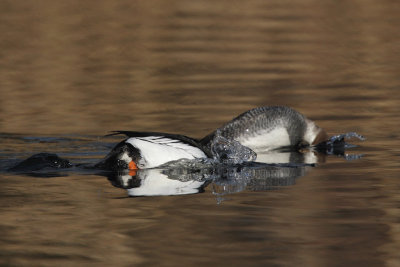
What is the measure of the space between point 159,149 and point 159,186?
0.62m

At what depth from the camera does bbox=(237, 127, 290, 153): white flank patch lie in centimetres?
1193

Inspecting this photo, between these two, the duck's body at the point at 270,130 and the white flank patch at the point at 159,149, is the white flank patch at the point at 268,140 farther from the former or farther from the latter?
the white flank patch at the point at 159,149

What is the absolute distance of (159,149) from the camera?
9.50 metres

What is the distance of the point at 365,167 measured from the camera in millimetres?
9969

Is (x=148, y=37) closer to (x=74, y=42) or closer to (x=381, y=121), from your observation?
(x=74, y=42)

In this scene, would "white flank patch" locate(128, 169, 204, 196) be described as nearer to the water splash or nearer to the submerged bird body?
the submerged bird body

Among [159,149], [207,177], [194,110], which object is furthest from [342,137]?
[159,149]

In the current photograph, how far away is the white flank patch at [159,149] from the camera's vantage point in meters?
9.46

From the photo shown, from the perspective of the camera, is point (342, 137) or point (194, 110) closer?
point (342, 137)

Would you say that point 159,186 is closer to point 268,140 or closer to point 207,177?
point 207,177

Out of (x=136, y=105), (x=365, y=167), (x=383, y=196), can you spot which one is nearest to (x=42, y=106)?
(x=136, y=105)

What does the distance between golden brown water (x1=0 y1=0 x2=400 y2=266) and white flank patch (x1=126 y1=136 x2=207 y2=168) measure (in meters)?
0.57

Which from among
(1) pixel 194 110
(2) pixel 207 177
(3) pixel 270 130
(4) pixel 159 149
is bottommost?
(2) pixel 207 177

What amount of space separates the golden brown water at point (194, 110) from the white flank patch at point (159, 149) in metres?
0.57
